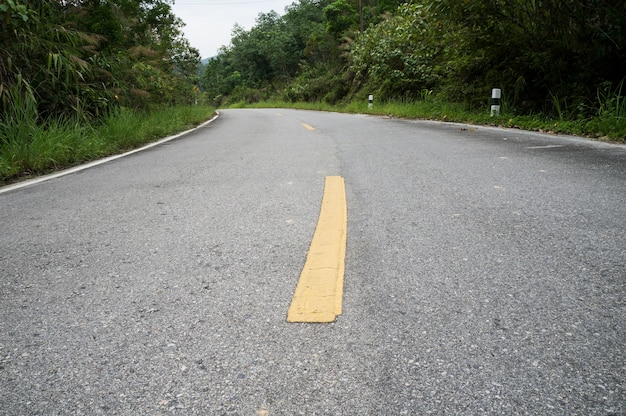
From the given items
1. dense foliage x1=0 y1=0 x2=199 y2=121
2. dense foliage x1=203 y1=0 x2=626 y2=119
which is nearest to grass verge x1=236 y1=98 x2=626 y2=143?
dense foliage x1=203 y1=0 x2=626 y2=119

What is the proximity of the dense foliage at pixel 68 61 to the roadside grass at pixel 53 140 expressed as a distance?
0.56 ft

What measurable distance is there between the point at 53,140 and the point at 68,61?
1.82 m

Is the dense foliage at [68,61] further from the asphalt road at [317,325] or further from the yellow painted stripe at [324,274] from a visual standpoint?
the yellow painted stripe at [324,274]

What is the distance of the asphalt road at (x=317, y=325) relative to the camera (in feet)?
3.45

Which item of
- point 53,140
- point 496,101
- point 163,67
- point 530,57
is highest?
point 163,67

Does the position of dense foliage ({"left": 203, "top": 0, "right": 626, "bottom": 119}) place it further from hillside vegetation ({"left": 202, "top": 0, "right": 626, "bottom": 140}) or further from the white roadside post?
the white roadside post

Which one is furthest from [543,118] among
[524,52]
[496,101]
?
[524,52]

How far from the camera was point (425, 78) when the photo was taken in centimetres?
1462

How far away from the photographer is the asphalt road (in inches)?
41.4

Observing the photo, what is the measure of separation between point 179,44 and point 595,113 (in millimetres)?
17050

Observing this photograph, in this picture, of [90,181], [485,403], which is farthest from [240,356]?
[90,181]

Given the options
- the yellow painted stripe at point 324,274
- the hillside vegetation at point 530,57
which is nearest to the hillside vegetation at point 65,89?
the yellow painted stripe at point 324,274

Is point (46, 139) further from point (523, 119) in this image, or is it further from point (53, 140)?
point (523, 119)

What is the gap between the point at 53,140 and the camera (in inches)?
203
